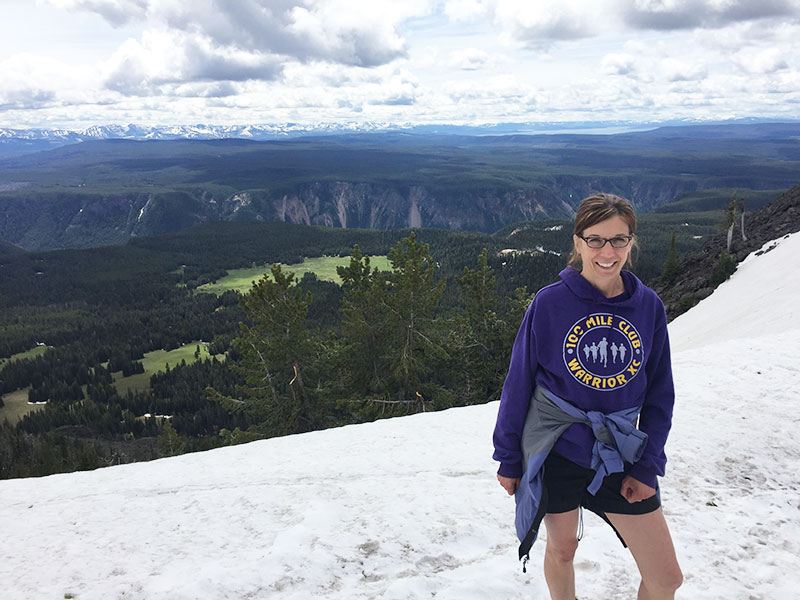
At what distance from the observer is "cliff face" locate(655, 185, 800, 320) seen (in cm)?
3709

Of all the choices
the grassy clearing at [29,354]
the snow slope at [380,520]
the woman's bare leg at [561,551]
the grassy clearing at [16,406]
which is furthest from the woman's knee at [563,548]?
the grassy clearing at [29,354]

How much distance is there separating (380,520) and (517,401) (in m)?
3.70

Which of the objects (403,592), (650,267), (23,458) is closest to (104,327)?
(23,458)

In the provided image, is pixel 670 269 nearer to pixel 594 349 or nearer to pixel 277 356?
pixel 277 356

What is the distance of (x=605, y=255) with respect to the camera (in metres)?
3.18

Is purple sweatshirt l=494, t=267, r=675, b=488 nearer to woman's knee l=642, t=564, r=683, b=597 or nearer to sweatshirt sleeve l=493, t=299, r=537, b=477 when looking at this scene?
sweatshirt sleeve l=493, t=299, r=537, b=477

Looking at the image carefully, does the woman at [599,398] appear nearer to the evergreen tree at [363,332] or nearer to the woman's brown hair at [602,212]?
the woman's brown hair at [602,212]

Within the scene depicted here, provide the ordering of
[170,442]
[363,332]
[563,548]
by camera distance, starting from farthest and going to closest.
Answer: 1. [170,442]
2. [363,332]
3. [563,548]

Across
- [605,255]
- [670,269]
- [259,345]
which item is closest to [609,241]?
[605,255]

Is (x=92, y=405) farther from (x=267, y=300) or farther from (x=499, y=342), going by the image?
(x=499, y=342)

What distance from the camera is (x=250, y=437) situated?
73.2 feet

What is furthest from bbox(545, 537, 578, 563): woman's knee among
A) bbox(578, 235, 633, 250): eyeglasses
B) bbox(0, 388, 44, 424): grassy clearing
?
bbox(0, 388, 44, 424): grassy clearing

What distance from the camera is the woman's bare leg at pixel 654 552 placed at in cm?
323

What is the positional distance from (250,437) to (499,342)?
1237 centimetres
